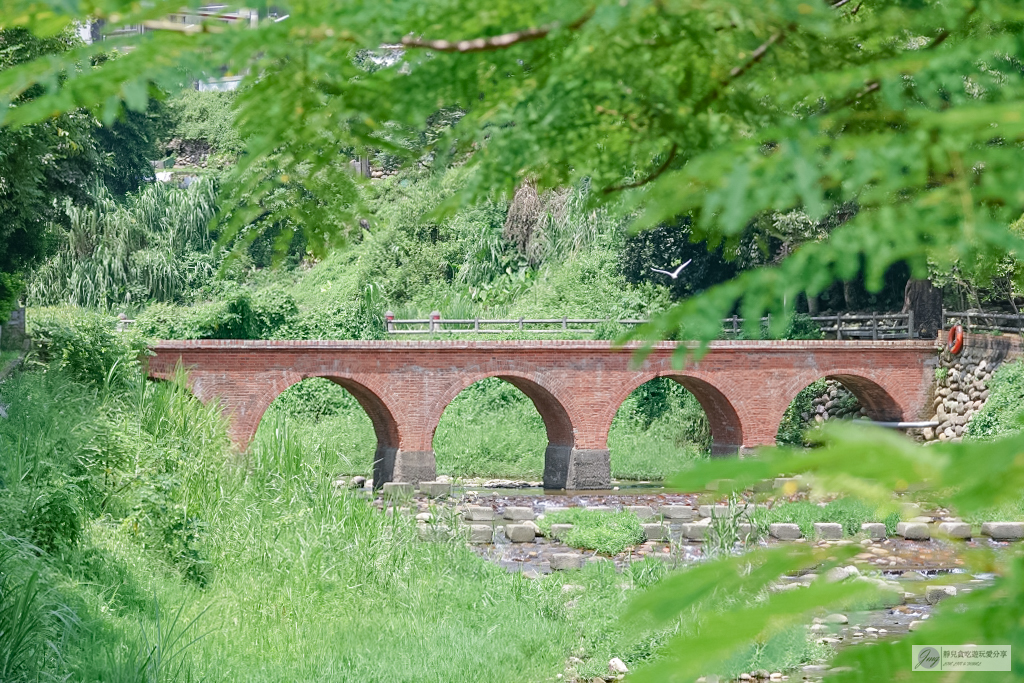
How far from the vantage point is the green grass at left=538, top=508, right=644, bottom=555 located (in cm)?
1619

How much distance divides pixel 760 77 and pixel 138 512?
32.2ft

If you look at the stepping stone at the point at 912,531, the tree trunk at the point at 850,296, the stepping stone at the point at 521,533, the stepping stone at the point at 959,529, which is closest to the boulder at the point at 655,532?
the stepping stone at the point at 521,533

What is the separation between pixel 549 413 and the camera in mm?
26406

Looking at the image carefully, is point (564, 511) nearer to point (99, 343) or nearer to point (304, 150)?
point (99, 343)

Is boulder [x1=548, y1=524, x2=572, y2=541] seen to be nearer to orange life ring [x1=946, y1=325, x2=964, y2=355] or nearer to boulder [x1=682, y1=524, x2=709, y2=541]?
boulder [x1=682, y1=524, x2=709, y2=541]

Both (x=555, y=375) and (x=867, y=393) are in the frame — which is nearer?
(x=555, y=375)

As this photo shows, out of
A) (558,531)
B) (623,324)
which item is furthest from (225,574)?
(623,324)

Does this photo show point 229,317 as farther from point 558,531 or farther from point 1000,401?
point 1000,401

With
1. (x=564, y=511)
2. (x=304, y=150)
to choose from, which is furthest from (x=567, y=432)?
(x=304, y=150)

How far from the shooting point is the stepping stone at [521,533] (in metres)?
17.1

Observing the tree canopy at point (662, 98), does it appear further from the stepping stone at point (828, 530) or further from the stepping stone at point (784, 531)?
the stepping stone at point (828, 530)

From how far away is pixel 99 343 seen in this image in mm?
15742

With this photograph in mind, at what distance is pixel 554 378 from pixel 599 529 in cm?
848

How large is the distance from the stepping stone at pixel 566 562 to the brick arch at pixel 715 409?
33.2 feet
